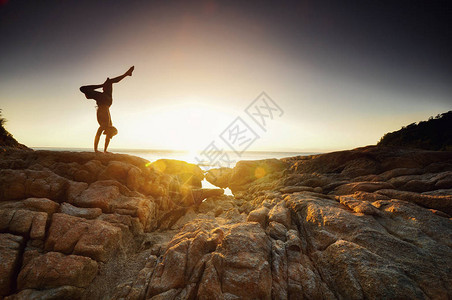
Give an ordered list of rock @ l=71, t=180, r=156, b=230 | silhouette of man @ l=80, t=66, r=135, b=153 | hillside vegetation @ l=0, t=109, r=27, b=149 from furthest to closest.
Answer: hillside vegetation @ l=0, t=109, r=27, b=149
silhouette of man @ l=80, t=66, r=135, b=153
rock @ l=71, t=180, r=156, b=230

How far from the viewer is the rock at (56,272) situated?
5.27 metres

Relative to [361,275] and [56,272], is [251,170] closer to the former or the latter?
[361,275]

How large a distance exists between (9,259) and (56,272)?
1547mm

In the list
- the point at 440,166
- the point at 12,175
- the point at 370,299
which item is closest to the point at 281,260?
the point at 370,299

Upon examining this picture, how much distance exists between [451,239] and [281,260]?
5.90 meters

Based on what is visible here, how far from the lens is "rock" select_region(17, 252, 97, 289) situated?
17.3 ft

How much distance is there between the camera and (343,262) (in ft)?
18.1

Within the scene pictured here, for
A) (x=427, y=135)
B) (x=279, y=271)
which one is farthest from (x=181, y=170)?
(x=427, y=135)

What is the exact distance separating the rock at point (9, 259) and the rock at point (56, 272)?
0.76 ft

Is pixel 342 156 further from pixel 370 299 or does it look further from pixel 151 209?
pixel 151 209

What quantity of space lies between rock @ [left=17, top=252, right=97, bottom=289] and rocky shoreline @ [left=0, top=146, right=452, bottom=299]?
3cm

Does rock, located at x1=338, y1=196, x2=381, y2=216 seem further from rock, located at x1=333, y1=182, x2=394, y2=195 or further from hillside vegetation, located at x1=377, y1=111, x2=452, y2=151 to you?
hillside vegetation, located at x1=377, y1=111, x2=452, y2=151

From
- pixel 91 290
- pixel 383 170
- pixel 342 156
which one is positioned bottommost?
pixel 91 290

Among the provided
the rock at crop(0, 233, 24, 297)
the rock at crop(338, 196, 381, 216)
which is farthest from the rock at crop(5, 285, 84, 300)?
the rock at crop(338, 196, 381, 216)
